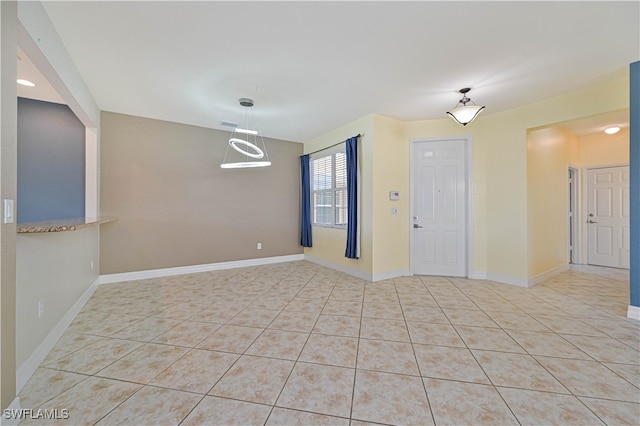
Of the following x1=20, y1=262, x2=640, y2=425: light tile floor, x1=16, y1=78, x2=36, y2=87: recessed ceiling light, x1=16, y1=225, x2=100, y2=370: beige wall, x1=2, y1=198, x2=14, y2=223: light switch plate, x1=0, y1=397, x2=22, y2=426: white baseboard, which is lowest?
x1=20, y1=262, x2=640, y2=425: light tile floor

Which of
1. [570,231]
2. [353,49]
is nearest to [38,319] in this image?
[353,49]

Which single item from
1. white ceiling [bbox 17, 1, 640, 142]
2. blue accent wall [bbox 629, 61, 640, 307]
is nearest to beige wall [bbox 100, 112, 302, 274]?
white ceiling [bbox 17, 1, 640, 142]

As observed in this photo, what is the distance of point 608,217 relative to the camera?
526 cm

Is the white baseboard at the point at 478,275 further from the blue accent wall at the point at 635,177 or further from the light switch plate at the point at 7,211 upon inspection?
the light switch plate at the point at 7,211

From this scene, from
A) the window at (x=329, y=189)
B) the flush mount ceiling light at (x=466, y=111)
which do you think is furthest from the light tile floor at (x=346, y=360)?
the flush mount ceiling light at (x=466, y=111)

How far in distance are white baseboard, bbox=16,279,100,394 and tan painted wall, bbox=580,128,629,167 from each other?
340 inches

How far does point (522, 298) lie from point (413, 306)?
1543mm

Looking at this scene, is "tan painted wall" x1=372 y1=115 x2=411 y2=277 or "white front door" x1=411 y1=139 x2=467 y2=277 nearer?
"tan painted wall" x1=372 y1=115 x2=411 y2=277

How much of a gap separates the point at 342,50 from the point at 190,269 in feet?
14.2

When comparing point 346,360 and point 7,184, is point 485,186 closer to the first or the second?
point 346,360

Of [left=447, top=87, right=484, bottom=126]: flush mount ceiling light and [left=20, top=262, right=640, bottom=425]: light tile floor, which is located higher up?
[left=447, top=87, right=484, bottom=126]: flush mount ceiling light

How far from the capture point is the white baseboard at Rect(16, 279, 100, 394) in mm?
1736

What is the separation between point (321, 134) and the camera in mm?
5445

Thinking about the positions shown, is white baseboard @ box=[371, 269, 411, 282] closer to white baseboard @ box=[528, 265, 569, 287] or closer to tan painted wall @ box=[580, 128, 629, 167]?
white baseboard @ box=[528, 265, 569, 287]
